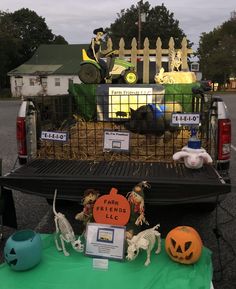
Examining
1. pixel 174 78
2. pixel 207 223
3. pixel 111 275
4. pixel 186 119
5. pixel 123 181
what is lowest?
pixel 207 223

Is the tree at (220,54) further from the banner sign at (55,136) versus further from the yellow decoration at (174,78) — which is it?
the banner sign at (55,136)

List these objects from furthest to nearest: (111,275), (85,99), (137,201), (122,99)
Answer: (85,99) < (122,99) < (137,201) < (111,275)

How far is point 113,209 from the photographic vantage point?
2.97 meters

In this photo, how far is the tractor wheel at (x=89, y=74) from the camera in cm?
507

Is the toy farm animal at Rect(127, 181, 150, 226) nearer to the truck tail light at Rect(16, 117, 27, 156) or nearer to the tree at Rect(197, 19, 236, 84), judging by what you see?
the truck tail light at Rect(16, 117, 27, 156)

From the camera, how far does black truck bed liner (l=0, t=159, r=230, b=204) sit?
114 inches

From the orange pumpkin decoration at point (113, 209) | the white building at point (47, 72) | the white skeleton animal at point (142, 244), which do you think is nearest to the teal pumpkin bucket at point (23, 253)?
the orange pumpkin decoration at point (113, 209)

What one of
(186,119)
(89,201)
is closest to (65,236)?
(89,201)

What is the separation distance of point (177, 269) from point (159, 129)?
1569 mm

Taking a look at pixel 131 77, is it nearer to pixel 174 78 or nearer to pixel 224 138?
pixel 174 78

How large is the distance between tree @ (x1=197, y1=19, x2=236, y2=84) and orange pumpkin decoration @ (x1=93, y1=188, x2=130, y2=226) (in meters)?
54.0

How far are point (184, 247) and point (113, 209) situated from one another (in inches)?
24.6

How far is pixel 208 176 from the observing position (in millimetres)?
3062

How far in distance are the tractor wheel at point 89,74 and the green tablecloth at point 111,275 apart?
9.17 feet
